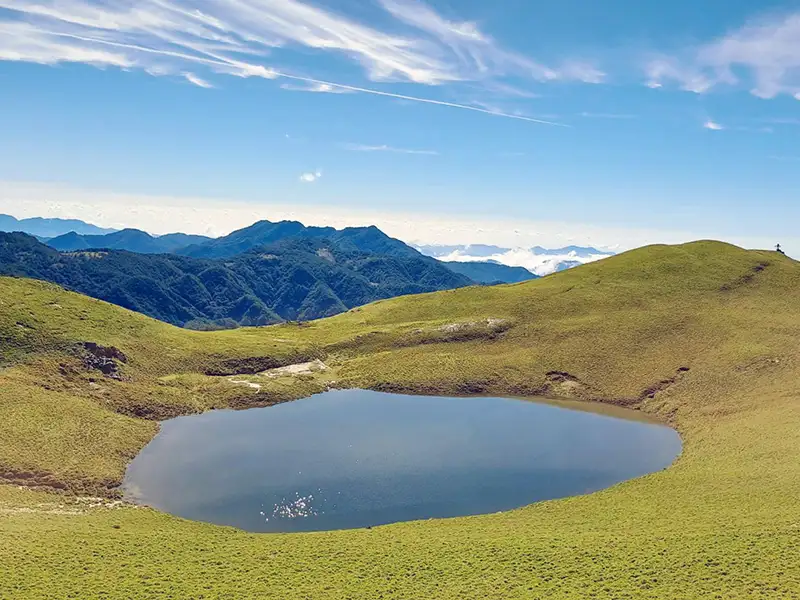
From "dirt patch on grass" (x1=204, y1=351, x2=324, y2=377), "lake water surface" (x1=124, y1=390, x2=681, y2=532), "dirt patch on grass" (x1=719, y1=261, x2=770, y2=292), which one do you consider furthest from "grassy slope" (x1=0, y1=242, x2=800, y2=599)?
"lake water surface" (x1=124, y1=390, x2=681, y2=532)

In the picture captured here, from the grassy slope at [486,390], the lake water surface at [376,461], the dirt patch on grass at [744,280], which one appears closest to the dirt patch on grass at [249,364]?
the grassy slope at [486,390]

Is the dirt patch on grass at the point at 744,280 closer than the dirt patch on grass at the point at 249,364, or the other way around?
the dirt patch on grass at the point at 249,364

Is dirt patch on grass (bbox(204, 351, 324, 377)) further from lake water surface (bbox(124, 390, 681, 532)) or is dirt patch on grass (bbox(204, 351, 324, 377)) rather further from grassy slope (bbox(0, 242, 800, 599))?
lake water surface (bbox(124, 390, 681, 532))

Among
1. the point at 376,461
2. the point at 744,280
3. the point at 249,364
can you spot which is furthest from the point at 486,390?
the point at 744,280

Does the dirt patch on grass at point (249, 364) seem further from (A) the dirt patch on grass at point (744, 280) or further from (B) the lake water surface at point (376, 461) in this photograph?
(A) the dirt patch on grass at point (744, 280)

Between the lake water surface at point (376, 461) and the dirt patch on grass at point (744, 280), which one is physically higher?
the dirt patch on grass at point (744, 280)

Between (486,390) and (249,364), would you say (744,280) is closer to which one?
(486,390)
